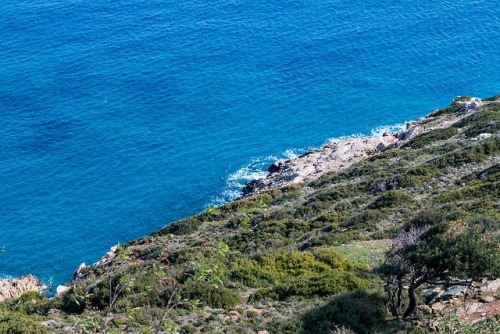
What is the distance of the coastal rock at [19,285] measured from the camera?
48.0 metres

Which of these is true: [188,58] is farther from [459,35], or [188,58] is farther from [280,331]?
[280,331]

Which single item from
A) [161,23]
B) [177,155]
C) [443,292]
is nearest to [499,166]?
[443,292]

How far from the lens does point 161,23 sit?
9644cm

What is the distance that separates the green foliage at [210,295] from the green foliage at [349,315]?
383 centimetres

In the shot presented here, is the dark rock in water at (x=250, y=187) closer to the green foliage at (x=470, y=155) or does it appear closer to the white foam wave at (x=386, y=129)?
the white foam wave at (x=386, y=129)

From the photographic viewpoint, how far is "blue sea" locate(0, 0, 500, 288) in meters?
60.5

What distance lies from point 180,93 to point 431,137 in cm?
3494

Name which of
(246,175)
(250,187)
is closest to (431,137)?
(250,187)

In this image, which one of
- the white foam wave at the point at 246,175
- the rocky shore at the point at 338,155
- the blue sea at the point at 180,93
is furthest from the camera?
the white foam wave at the point at 246,175

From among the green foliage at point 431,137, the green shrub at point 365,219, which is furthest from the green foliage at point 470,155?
the green shrub at point 365,219

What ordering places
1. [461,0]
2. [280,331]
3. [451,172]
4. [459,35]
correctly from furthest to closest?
[461,0] < [459,35] < [451,172] < [280,331]

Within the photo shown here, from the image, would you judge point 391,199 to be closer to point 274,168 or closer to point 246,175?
point 274,168

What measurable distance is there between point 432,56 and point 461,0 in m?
22.7

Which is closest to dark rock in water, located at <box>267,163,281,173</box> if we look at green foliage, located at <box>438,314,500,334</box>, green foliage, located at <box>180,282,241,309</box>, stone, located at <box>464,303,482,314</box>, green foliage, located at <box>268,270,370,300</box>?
green foliage, located at <box>268,270,370,300</box>
